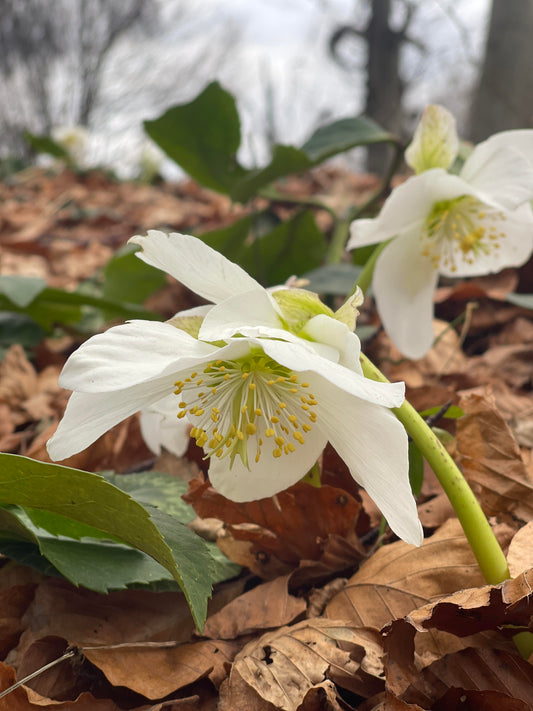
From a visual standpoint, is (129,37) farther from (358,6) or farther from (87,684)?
(87,684)

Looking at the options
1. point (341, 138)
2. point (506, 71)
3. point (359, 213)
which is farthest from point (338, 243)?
point (506, 71)

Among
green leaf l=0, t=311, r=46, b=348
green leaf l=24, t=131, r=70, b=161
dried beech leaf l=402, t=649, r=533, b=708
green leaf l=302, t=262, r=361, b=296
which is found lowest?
green leaf l=24, t=131, r=70, b=161

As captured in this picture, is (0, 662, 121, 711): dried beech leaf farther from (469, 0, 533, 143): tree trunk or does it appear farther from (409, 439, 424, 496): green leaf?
(469, 0, 533, 143): tree trunk

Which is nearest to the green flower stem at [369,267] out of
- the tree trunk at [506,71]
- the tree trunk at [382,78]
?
the tree trunk at [506,71]

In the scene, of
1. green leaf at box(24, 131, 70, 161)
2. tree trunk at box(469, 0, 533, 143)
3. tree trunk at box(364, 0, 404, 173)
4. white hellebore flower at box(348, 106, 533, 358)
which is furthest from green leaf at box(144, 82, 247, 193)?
tree trunk at box(364, 0, 404, 173)

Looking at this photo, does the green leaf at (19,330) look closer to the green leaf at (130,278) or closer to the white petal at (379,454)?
the green leaf at (130,278)

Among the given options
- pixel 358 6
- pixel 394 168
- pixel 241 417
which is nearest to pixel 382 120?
pixel 358 6

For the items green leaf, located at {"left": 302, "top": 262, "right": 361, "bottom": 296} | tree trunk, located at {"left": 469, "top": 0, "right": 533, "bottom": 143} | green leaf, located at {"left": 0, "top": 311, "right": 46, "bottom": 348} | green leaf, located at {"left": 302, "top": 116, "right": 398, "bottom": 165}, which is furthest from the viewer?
tree trunk, located at {"left": 469, "top": 0, "right": 533, "bottom": 143}
